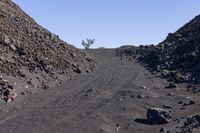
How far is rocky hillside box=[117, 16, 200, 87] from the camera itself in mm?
45384

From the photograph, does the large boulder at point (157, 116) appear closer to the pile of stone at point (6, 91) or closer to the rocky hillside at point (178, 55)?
the pile of stone at point (6, 91)

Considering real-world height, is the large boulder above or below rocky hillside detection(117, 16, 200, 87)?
below

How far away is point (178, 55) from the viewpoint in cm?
5278

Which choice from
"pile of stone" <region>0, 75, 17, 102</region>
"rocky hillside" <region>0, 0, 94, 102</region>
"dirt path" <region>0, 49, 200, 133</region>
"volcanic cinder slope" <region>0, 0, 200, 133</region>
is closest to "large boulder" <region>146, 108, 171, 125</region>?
"volcanic cinder slope" <region>0, 0, 200, 133</region>

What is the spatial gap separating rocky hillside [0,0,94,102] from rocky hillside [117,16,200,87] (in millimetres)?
6839

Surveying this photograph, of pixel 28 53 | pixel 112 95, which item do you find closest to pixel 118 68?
pixel 28 53

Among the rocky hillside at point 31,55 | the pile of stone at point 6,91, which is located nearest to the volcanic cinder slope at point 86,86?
the rocky hillside at point 31,55

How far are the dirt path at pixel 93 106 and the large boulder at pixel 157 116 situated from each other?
0.40 meters

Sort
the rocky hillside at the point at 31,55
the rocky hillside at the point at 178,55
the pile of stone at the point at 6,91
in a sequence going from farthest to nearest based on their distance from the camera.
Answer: the rocky hillside at the point at 178,55, the rocky hillside at the point at 31,55, the pile of stone at the point at 6,91

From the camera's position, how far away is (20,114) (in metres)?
31.5

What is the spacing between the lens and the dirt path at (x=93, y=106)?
28.6 m

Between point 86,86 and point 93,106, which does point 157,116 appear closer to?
point 93,106

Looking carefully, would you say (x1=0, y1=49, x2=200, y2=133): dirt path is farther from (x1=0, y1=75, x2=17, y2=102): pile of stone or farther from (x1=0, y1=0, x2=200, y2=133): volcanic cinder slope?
(x1=0, y1=75, x2=17, y2=102): pile of stone

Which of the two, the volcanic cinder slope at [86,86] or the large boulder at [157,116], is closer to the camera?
the volcanic cinder slope at [86,86]
